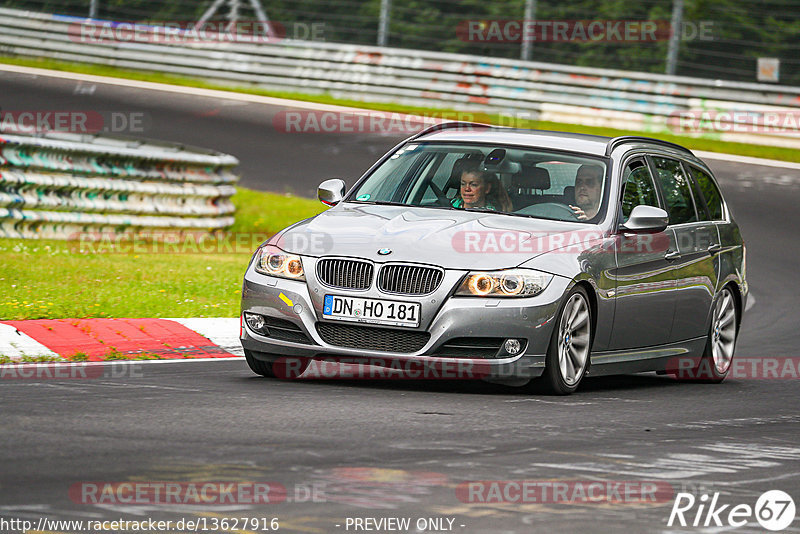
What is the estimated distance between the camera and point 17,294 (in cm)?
1116

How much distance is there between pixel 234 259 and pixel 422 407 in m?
7.94

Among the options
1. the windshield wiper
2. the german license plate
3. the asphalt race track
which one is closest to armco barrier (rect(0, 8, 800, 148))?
the asphalt race track

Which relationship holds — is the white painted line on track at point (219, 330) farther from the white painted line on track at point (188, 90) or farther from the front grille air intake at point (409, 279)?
the white painted line on track at point (188, 90)

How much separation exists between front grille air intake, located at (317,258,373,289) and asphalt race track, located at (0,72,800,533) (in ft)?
2.01

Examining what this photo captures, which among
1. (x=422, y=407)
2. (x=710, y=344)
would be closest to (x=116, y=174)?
(x=710, y=344)

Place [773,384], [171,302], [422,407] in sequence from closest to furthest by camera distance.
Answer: [422,407], [773,384], [171,302]

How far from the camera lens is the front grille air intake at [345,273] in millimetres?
8375

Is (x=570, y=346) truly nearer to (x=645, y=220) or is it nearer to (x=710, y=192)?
(x=645, y=220)

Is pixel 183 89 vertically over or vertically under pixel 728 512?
over

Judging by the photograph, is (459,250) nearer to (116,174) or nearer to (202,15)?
(116,174)

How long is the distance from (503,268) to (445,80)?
19889 mm

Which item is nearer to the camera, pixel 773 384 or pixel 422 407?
pixel 422 407

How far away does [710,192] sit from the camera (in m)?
11.3

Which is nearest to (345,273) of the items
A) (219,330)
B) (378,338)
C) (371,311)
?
(371,311)
